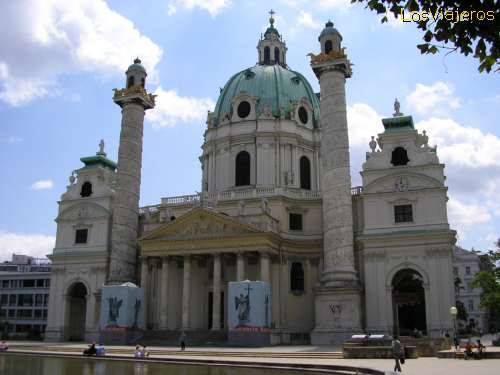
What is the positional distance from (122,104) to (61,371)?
34.2 metres

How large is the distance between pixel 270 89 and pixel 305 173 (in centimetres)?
932

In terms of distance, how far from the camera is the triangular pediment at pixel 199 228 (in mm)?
44094

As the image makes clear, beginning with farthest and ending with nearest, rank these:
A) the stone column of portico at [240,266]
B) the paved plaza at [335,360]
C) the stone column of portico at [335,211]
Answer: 1. the stone column of portico at [240,266]
2. the stone column of portico at [335,211]
3. the paved plaza at [335,360]

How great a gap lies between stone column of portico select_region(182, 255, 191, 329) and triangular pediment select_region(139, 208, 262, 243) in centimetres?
207

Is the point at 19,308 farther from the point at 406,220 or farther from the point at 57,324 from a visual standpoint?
the point at 406,220

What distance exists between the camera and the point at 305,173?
54594 mm

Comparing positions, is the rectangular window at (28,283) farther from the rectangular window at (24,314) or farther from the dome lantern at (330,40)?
the dome lantern at (330,40)

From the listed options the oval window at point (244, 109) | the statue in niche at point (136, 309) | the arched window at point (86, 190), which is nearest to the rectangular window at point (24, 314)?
the arched window at point (86, 190)

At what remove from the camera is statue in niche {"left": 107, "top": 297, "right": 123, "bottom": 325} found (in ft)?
142

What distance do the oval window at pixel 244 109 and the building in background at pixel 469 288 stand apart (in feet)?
136

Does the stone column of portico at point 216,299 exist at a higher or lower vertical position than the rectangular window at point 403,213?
lower

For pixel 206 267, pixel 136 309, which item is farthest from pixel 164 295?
pixel 206 267

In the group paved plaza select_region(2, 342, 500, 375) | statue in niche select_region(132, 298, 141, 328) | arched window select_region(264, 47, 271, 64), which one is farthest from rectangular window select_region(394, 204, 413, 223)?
arched window select_region(264, 47, 271, 64)

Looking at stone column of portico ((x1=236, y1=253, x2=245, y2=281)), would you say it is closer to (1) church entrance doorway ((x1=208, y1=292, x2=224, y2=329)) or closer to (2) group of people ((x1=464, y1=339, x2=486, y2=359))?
(1) church entrance doorway ((x1=208, y1=292, x2=224, y2=329))
